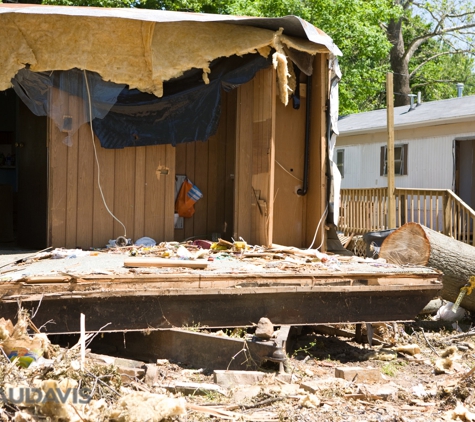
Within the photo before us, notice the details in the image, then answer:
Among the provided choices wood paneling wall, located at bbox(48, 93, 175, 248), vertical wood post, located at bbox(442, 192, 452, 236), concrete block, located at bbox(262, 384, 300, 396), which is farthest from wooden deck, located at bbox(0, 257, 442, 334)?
vertical wood post, located at bbox(442, 192, 452, 236)

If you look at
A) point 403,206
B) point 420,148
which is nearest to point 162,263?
point 403,206

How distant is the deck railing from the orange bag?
18.0 feet

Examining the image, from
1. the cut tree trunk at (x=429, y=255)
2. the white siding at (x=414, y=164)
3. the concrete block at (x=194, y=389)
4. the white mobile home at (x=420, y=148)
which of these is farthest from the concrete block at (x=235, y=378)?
the white siding at (x=414, y=164)

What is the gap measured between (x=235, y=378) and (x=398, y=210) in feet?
32.1

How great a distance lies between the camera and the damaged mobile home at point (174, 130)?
276 inches

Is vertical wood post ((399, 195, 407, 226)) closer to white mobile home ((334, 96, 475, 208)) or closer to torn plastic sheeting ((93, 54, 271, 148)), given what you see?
white mobile home ((334, 96, 475, 208))

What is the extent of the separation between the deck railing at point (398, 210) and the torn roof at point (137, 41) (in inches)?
252

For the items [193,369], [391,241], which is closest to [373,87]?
[391,241]

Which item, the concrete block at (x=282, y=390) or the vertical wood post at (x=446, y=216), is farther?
the vertical wood post at (x=446, y=216)

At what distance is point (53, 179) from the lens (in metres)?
7.80

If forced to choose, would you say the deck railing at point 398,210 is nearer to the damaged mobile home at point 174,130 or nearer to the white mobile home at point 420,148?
the white mobile home at point 420,148

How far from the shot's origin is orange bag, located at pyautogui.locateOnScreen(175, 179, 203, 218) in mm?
9078

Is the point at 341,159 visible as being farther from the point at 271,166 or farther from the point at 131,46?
the point at 131,46

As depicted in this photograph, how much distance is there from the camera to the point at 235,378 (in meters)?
5.14
